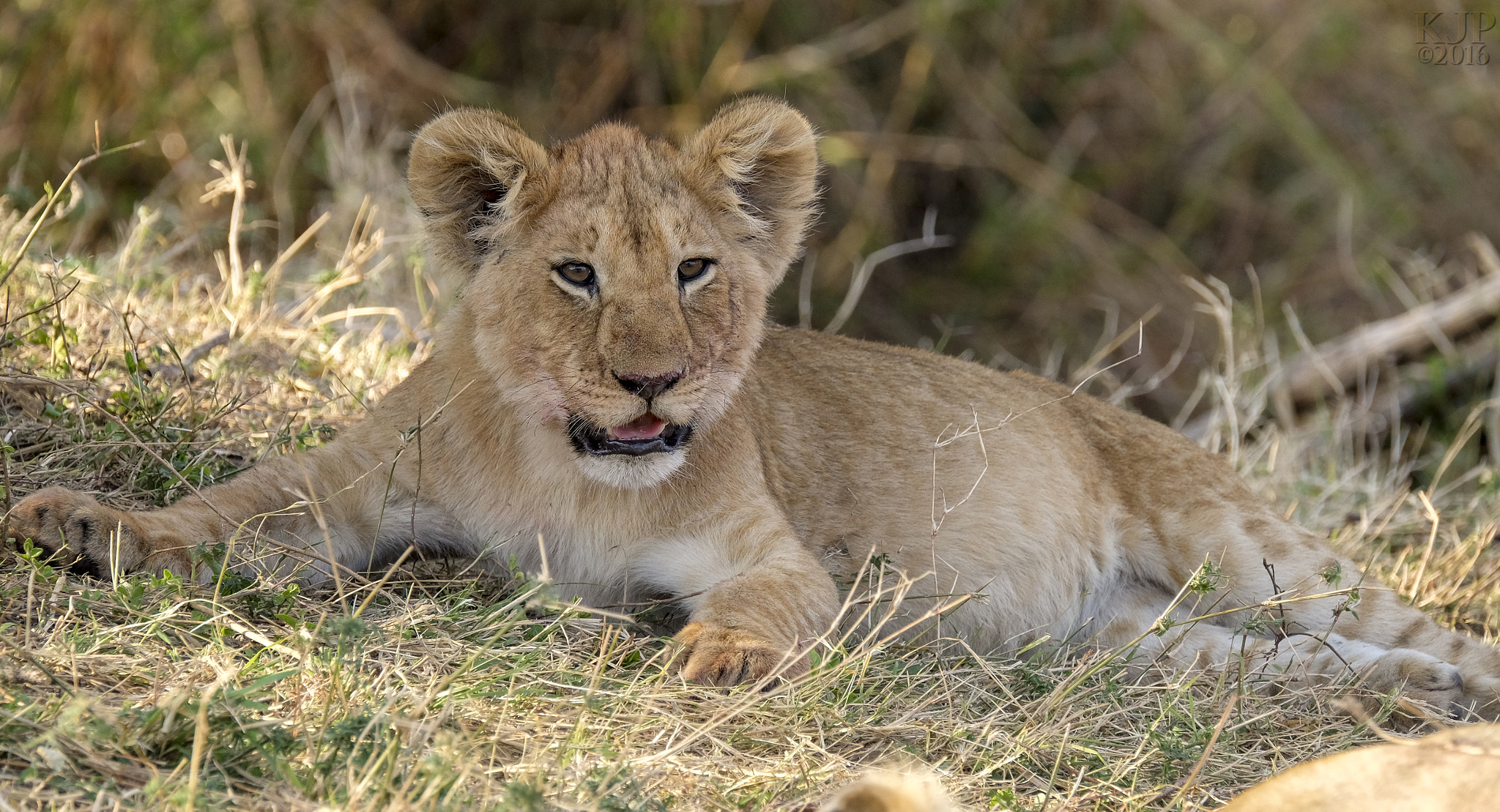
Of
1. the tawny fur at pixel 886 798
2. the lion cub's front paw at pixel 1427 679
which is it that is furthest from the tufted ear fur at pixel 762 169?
the lion cub's front paw at pixel 1427 679

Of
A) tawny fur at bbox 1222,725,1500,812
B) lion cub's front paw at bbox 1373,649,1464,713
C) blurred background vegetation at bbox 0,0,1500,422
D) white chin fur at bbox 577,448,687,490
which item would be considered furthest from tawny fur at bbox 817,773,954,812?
blurred background vegetation at bbox 0,0,1500,422

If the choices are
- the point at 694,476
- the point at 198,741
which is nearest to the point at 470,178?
the point at 694,476

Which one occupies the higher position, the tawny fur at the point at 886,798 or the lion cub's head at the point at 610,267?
the lion cub's head at the point at 610,267

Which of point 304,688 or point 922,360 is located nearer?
point 304,688

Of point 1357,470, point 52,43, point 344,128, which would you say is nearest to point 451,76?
point 344,128

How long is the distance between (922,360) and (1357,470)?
7.85 ft

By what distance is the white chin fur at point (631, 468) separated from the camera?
3.45 m

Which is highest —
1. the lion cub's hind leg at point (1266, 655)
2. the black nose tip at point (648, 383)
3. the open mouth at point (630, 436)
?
the black nose tip at point (648, 383)

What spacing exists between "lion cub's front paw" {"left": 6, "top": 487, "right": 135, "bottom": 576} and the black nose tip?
1.25 m

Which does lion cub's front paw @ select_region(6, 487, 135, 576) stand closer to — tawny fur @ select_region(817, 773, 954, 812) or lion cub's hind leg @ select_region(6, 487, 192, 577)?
lion cub's hind leg @ select_region(6, 487, 192, 577)

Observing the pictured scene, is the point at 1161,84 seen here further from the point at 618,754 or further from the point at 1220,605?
the point at 618,754

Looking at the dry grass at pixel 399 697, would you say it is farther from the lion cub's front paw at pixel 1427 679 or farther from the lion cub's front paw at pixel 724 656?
the lion cub's front paw at pixel 1427 679

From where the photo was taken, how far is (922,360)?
496 cm

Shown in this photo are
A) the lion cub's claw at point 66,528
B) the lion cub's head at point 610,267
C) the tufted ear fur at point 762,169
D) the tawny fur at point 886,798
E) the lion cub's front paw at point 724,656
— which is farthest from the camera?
the tufted ear fur at point 762,169
